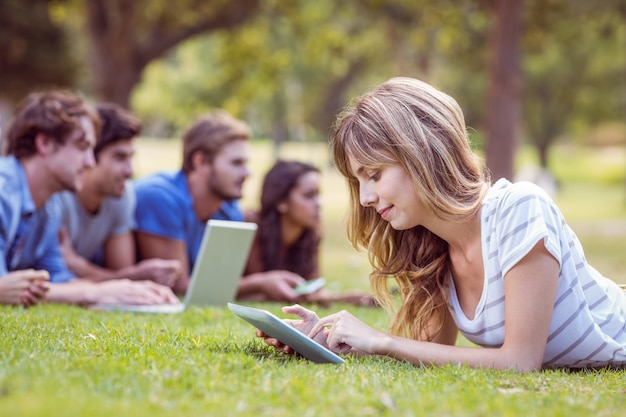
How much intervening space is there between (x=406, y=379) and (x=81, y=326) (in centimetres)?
219

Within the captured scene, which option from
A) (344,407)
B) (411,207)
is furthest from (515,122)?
(344,407)

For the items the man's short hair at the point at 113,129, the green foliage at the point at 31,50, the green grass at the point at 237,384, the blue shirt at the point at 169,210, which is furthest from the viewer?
the green foliage at the point at 31,50

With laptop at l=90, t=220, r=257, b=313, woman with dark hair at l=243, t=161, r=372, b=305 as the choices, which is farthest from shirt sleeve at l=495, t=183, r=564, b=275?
woman with dark hair at l=243, t=161, r=372, b=305

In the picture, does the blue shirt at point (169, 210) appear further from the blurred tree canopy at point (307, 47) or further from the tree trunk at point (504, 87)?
the tree trunk at point (504, 87)

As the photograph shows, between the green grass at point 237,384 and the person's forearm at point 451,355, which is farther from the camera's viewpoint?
the person's forearm at point 451,355

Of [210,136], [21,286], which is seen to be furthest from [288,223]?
[21,286]

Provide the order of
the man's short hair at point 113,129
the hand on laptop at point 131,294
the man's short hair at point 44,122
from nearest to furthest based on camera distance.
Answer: the hand on laptop at point 131,294 → the man's short hair at point 44,122 → the man's short hair at point 113,129

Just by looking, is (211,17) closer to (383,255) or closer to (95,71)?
(95,71)

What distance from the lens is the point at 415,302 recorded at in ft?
16.0

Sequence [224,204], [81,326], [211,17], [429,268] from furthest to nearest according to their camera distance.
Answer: [211,17]
[224,204]
[81,326]
[429,268]

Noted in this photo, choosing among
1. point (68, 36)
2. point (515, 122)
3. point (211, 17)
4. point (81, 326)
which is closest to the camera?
point (81, 326)

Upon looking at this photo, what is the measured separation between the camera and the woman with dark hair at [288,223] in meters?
9.40

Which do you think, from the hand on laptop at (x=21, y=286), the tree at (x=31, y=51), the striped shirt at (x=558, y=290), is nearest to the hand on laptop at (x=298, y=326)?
the striped shirt at (x=558, y=290)

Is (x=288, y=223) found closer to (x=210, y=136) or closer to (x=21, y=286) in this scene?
(x=210, y=136)
